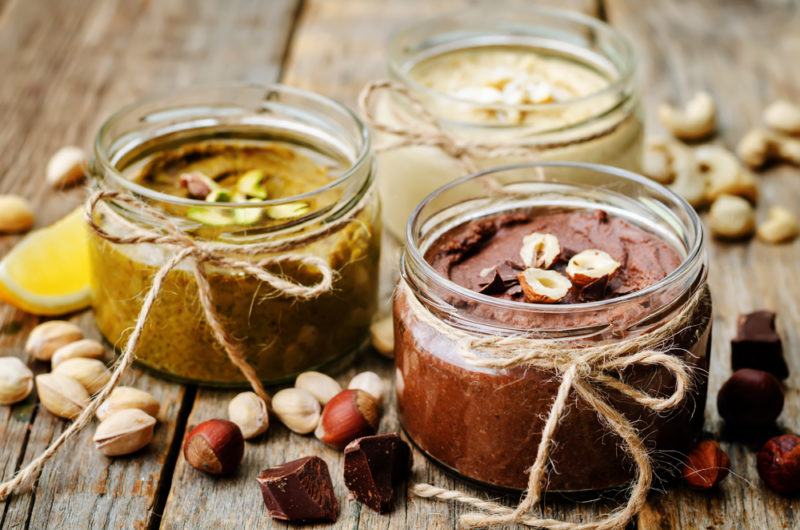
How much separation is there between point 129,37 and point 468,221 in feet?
5.21

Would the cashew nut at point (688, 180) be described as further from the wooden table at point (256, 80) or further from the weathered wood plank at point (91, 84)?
the weathered wood plank at point (91, 84)

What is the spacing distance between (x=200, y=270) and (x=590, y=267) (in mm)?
577

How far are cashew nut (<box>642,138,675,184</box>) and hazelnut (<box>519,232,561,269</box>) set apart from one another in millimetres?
827

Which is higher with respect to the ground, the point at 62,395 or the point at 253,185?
the point at 253,185

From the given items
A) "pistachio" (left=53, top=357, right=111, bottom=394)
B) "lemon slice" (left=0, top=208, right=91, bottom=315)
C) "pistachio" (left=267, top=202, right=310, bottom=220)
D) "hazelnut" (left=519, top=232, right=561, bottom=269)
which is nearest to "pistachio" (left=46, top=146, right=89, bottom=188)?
"lemon slice" (left=0, top=208, right=91, bottom=315)

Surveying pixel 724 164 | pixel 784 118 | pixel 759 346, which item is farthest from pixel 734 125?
pixel 759 346

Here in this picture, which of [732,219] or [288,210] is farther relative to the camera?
[732,219]

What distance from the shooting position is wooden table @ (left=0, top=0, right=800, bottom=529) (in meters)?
1.45

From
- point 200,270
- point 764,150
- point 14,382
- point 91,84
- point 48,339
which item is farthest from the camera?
point 91,84

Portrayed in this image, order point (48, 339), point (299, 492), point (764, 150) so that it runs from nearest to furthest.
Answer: point (299, 492)
point (48, 339)
point (764, 150)

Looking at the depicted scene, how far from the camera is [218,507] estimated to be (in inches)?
57.4

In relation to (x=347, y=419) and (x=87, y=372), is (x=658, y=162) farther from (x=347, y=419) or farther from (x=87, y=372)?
(x=87, y=372)

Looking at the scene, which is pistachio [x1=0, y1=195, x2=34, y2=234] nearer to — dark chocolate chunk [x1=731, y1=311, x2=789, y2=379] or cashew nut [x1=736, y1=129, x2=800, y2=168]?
dark chocolate chunk [x1=731, y1=311, x2=789, y2=379]

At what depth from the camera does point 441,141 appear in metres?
1.82
